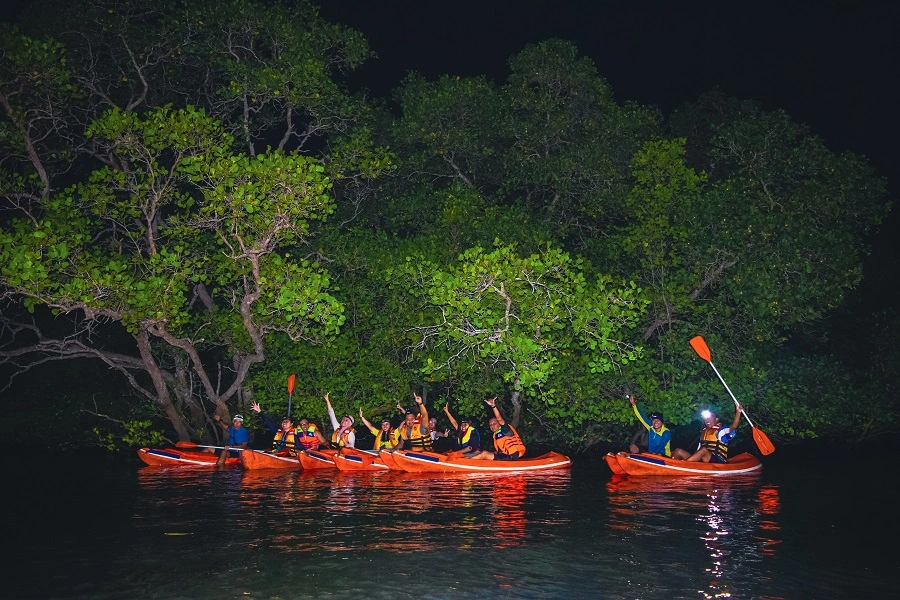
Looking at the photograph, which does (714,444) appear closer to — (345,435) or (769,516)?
(769,516)

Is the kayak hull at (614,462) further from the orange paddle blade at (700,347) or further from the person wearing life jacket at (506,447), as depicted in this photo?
the orange paddle blade at (700,347)

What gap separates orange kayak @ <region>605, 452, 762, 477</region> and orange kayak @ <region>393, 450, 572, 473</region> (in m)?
1.88

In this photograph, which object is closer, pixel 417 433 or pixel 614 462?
pixel 614 462

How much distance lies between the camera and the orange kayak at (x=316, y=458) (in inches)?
767

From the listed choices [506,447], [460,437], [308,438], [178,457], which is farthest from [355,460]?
[178,457]

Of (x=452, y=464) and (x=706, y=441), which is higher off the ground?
(x=706, y=441)

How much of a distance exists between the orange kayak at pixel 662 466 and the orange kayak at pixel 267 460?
6881 mm

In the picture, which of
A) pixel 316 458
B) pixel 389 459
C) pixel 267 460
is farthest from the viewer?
Result: pixel 267 460

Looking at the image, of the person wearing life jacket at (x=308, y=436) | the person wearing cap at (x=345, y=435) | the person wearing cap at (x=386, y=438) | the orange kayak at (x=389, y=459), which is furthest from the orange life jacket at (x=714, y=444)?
the person wearing life jacket at (x=308, y=436)

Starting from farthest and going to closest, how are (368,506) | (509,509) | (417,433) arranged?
(417,433) < (368,506) < (509,509)

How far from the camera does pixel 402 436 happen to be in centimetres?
2017

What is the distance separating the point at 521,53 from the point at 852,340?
12.2 m

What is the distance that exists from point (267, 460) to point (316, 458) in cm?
132

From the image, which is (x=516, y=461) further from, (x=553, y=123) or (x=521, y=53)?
(x=521, y=53)
